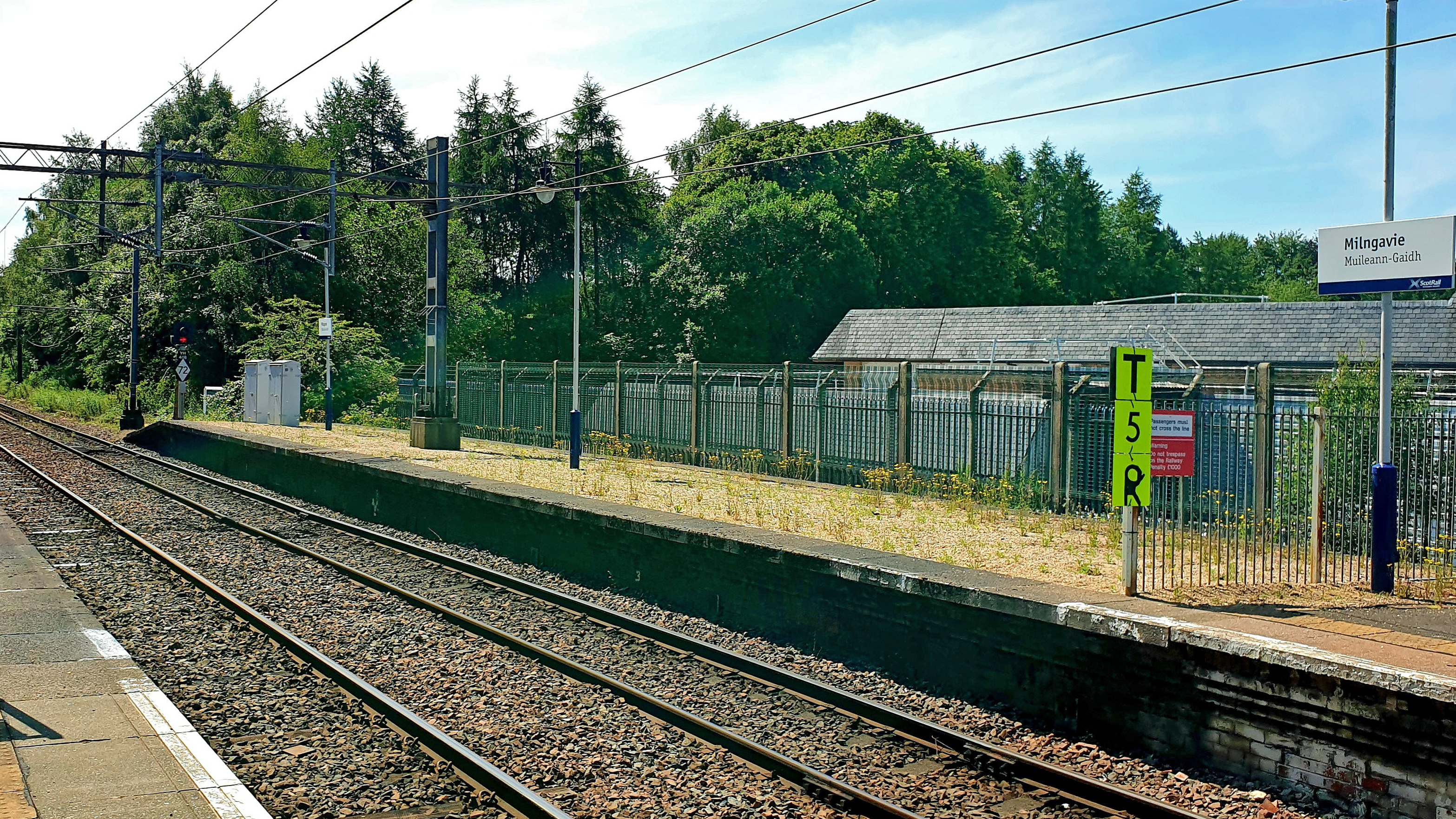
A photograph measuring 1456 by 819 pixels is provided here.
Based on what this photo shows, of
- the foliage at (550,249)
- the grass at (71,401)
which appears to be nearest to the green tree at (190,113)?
the foliage at (550,249)

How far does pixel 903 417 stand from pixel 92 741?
1360cm

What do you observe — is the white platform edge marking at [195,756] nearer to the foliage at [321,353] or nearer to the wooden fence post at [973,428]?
the wooden fence post at [973,428]

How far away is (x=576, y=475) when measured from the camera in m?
20.8

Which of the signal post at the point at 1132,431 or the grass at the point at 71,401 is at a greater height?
the signal post at the point at 1132,431

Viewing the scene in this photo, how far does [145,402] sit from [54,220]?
48.2 meters

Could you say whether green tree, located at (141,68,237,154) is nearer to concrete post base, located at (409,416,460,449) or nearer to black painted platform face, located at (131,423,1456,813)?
concrete post base, located at (409,416,460,449)

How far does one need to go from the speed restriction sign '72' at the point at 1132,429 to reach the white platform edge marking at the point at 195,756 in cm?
653

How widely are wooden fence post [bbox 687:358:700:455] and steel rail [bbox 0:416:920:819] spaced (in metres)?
→ 10.0

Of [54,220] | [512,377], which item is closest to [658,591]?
[512,377]

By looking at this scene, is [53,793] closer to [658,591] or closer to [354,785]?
[354,785]

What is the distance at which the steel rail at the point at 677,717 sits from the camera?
6754 millimetres

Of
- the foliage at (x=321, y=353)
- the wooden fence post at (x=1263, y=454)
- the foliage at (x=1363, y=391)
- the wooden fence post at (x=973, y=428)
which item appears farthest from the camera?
the foliage at (x=321, y=353)

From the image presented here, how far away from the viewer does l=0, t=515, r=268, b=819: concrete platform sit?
19.7ft

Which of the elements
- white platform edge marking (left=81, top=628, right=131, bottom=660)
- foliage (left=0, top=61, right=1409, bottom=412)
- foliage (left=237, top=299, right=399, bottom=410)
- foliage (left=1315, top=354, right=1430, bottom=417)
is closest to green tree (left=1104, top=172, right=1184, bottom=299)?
foliage (left=0, top=61, right=1409, bottom=412)
